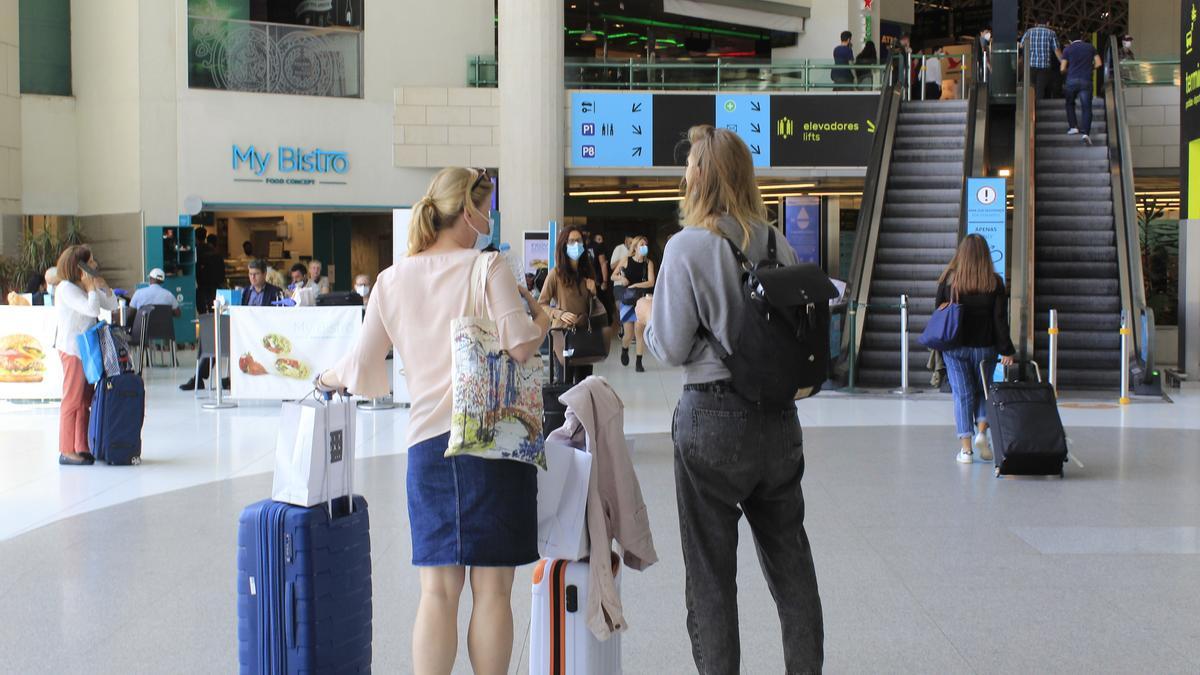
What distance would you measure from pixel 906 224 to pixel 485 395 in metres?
13.7

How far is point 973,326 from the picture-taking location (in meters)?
8.25

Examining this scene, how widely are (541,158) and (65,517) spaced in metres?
13.3

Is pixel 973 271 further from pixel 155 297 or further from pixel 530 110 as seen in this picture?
pixel 530 110

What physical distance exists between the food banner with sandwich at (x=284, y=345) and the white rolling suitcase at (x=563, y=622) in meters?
8.70

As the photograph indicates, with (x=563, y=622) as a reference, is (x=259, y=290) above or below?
above

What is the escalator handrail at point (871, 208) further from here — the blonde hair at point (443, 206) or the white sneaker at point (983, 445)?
the blonde hair at point (443, 206)

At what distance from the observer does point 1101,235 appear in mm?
15539

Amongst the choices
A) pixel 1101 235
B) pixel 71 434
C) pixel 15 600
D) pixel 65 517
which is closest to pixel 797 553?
pixel 15 600

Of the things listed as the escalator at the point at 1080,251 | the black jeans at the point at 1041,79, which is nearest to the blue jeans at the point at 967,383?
the escalator at the point at 1080,251

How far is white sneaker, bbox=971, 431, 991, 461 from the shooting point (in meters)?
8.60

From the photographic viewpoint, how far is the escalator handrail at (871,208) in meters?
14.0

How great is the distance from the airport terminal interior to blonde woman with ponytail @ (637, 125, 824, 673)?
0.7 inches

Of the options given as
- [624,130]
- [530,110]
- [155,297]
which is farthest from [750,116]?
[155,297]

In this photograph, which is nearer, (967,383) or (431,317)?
(431,317)
